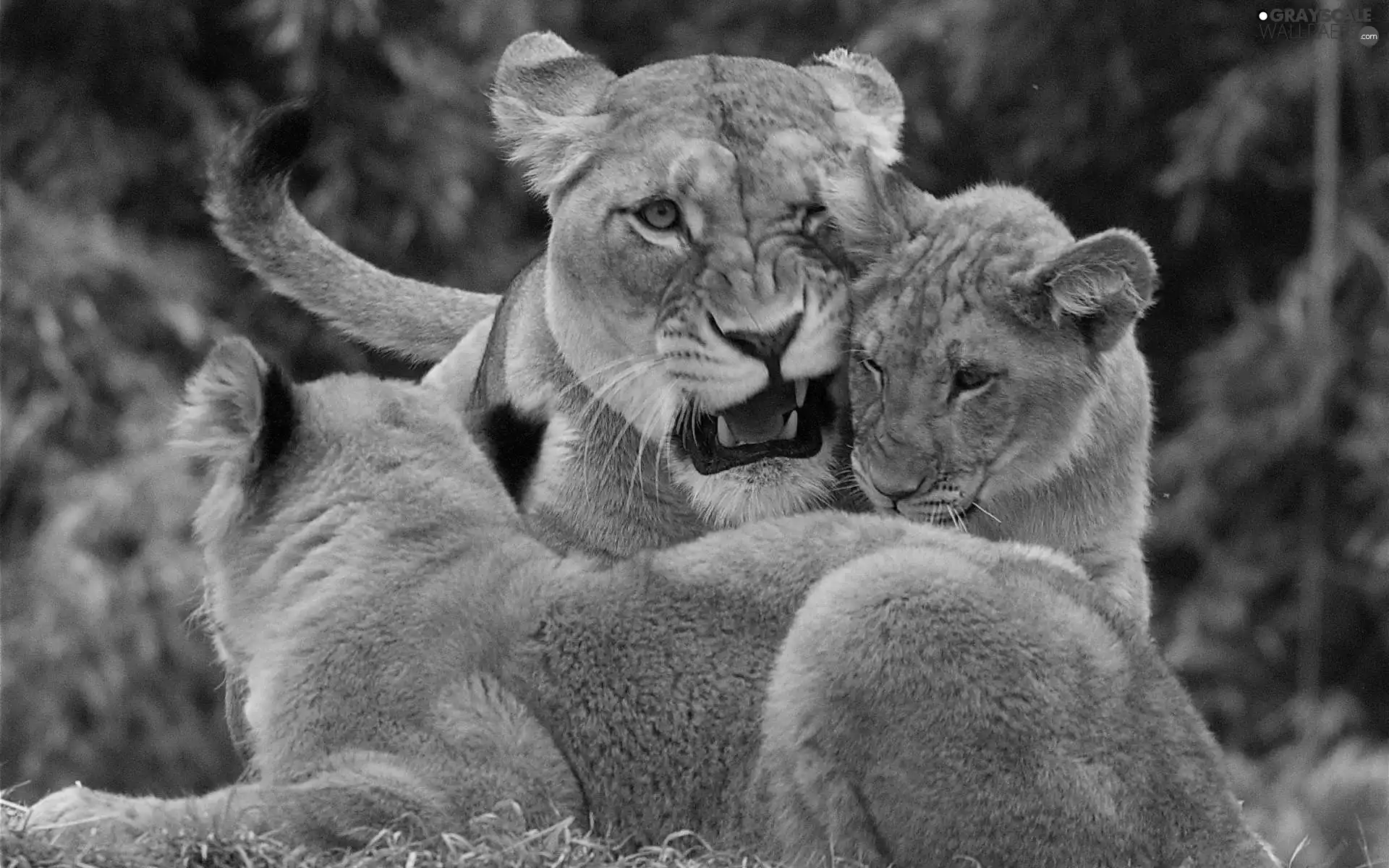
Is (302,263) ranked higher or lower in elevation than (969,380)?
higher

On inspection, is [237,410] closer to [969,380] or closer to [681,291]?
[681,291]

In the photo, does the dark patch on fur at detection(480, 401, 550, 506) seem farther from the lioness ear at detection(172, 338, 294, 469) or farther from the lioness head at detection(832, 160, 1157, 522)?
the lioness head at detection(832, 160, 1157, 522)

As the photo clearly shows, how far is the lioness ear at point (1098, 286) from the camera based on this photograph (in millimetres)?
5496

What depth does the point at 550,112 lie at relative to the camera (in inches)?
246

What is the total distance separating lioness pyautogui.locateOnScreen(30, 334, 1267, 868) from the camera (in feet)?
14.4

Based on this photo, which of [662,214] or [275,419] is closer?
[275,419]

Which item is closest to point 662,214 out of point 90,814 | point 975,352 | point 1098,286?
point 975,352

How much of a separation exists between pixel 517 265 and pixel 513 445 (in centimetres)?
875

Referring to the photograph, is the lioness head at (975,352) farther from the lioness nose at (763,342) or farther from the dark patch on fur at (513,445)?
the dark patch on fur at (513,445)

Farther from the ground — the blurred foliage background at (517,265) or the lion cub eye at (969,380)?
the lion cub eye at (969,380)

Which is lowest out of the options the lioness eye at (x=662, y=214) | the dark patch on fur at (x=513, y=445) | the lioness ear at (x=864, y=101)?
the dark patch on fur at (x=513, y=445)

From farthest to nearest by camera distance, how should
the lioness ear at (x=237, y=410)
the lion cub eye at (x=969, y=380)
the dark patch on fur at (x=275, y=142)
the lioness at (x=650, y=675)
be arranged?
the dark patch on fur at (x=275, y=142) → the lion cub eye at (x=969, y=380) → the lioness ear at (x=237, y=410) → the lioness at (x=650, y=675)

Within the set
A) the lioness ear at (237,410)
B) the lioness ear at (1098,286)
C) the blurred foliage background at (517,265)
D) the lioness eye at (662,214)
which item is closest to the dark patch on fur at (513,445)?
the lioness ear at (237,410)

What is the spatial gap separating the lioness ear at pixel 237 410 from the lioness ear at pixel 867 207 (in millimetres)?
1669
